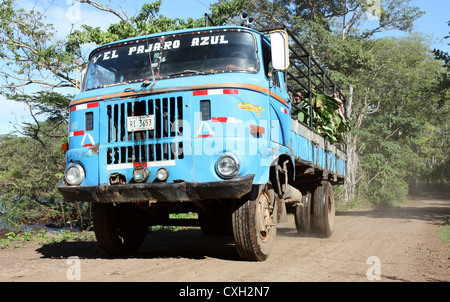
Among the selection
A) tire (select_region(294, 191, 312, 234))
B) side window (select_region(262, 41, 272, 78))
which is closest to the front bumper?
side window (select_region(262, 41, 272, 78))

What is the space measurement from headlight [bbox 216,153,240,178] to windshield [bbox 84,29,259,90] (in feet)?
3.94

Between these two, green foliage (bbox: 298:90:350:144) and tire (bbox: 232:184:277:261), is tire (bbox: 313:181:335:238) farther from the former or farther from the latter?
tire (bbox: 232:184:277:261)

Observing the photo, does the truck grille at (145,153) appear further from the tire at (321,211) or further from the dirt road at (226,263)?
the tire at (321,211)

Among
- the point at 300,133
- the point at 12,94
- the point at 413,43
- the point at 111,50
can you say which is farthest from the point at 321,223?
the point at 413,43

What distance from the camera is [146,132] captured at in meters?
5.22

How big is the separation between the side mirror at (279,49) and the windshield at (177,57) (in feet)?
0.91

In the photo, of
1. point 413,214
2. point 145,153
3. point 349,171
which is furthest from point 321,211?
point 349,171

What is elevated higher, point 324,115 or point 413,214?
point 324,115

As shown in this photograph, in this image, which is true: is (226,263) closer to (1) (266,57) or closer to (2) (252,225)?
(2) (252,225)

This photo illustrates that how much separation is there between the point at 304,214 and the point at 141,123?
5018mm

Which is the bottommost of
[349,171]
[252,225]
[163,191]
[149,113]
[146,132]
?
[252,225]

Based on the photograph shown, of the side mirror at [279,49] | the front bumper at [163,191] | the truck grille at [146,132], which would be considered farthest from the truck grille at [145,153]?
the side mirror at [279,49]

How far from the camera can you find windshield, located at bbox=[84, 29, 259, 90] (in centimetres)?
550
